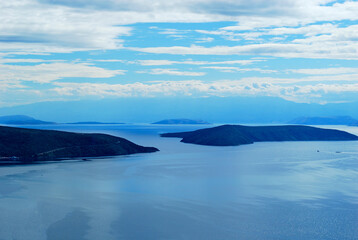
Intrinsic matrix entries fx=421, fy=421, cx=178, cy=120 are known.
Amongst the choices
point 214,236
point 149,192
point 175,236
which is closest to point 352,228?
point 214,236

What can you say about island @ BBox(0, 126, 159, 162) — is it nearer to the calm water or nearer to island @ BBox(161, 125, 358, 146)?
the calm water

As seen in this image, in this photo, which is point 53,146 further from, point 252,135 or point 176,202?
point 252,135

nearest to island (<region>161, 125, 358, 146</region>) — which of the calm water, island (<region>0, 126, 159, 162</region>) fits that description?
island (<region>0, 126, 159, 162</region>)

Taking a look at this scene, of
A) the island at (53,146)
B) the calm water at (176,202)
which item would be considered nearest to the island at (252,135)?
the island at (53,146)

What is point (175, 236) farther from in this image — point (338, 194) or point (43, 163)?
point (43, 163)

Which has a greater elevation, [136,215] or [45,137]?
[45,137]

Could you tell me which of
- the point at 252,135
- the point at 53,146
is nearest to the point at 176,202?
the point at 53,146
